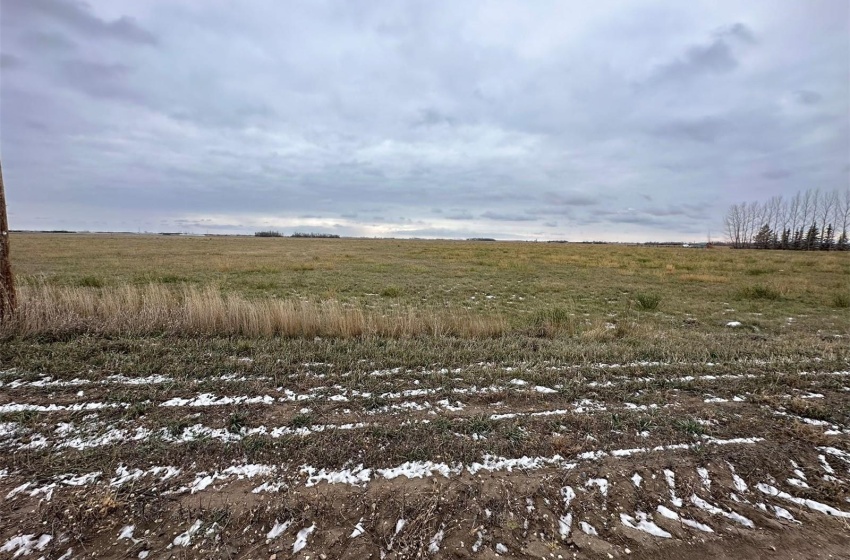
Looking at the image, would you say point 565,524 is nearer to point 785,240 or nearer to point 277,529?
point 277,529

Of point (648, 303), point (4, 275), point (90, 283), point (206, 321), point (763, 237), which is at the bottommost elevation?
point (90, 283)

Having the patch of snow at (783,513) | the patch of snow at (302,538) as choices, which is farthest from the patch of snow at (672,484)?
the patch of snow at (302,538)

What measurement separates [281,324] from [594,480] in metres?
6.08

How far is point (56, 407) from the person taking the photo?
3.98 m

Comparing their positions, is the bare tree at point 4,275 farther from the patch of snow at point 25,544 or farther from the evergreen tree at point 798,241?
the evergreen tree at point 798,241

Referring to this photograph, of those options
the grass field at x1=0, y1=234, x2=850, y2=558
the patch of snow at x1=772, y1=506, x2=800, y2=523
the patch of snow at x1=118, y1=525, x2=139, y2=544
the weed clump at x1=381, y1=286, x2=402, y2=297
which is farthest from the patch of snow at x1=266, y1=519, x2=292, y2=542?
the weed clump at x1=381, y1=286, x2=402, y2=297

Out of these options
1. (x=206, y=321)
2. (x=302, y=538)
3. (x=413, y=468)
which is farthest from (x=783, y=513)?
(x=206, y=321)

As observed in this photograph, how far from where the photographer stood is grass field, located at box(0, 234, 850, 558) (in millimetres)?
2539

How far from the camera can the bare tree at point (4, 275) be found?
6.43 metres

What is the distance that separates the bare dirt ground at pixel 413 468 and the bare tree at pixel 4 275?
2600mm

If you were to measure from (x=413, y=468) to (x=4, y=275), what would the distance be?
831 cm

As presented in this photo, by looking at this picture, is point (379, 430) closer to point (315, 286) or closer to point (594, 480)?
point (594, 480)

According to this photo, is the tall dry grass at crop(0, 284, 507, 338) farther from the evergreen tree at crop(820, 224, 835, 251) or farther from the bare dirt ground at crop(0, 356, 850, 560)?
the evergreen tree at crop(820, 224, 835, 251)

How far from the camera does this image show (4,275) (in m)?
6.55
